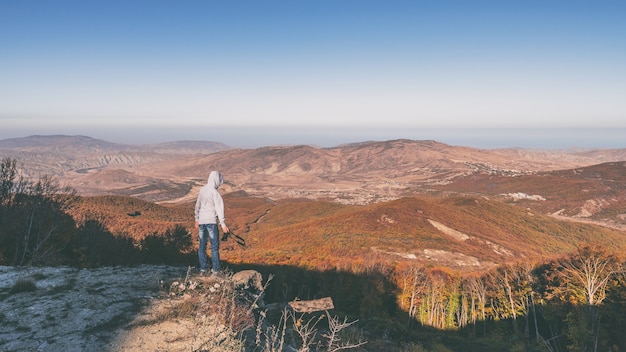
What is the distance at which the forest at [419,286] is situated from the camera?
28144mm

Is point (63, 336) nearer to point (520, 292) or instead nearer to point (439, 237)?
point (520, 292)

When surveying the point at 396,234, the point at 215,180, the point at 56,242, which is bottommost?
the point at 396,234

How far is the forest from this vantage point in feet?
92.3

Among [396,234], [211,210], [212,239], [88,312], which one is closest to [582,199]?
[396,234]

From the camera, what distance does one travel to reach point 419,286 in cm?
4991

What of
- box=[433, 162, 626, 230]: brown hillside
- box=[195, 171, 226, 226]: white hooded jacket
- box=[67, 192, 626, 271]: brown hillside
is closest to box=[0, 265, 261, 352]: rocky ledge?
box=[195, 171, 226, 226]: white hooded jacket

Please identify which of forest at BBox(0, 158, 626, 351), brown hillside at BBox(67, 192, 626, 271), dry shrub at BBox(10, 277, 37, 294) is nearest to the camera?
dry shrub at BBox(10, 277, 37, 294)

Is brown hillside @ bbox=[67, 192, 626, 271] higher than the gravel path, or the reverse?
the gravel path

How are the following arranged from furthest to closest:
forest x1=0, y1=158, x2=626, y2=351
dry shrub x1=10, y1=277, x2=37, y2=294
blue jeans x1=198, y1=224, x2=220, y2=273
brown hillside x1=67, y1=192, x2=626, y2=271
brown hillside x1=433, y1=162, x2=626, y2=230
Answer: brown hillside x1=433, y1=162, x2=626, y2=230 → brown hillside x1=67, y1=192, x2=626, y2=271 → forest x1=0, y1=158, x2=626, y2=351 → blue jeans x1=198, y1=224, x2=220, y2=273 → dry shrub x1=10, y1=277, x2=37, y2=294

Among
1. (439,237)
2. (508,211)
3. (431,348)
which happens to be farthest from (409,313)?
(508,211)

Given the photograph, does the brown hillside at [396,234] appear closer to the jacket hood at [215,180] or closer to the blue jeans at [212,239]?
the blue jeans at [212,239]

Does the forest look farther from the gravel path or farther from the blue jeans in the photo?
the blue jeans

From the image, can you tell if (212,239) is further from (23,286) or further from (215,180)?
(23,286)

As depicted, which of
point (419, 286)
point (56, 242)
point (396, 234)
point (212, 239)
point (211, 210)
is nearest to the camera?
point (211, 210)
